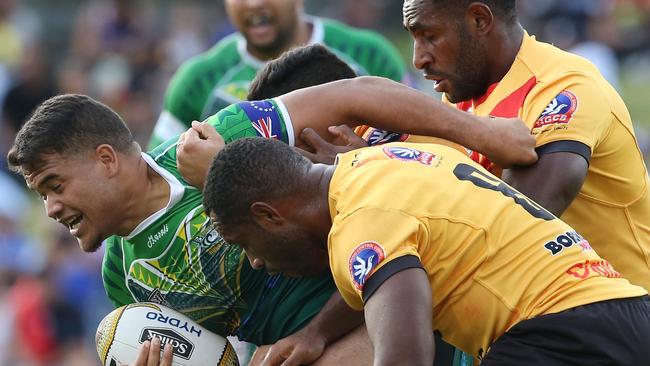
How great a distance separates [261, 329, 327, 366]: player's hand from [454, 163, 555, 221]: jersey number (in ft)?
3.30

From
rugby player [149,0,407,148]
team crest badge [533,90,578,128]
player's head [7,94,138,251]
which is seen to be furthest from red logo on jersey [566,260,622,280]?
rugby player [149,0,407,148]

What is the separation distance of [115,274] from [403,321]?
6.34 feet

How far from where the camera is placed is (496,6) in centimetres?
529

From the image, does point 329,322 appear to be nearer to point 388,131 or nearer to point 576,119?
point 388,131

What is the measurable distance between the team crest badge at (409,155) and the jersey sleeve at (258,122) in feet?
2.40

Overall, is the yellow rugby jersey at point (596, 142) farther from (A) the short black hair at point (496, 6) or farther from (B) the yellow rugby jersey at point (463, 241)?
(B) the yellow rugby jersey at point (463, 241)

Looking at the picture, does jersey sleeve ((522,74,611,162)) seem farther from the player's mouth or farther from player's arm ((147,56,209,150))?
player's arm ((147,56,209,150))

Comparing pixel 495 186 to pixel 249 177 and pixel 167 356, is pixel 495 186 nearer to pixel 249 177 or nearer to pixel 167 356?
pixel 249 177

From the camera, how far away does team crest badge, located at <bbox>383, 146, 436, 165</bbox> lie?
443cm

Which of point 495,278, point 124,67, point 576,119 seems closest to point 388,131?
point 576,119

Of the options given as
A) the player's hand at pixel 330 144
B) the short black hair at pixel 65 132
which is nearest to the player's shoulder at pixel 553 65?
the player's hand at pixel 330 144

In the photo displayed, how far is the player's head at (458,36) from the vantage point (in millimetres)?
5238

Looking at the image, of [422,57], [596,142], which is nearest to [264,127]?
[422,57]

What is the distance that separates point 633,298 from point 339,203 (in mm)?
1095
